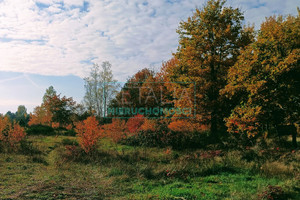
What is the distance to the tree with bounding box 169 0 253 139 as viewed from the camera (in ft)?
52.1

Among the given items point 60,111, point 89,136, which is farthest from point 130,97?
point 89,136

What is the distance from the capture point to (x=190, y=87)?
52.0ft

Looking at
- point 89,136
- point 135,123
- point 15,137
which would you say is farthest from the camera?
point 135,123

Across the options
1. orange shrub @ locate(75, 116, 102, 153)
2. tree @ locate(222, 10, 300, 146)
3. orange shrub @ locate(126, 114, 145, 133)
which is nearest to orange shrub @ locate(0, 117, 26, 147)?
orange shrub @ locate(75, 116, 102, 153)

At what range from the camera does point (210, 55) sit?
53.1 ft

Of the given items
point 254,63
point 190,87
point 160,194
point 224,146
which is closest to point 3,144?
point 160,194

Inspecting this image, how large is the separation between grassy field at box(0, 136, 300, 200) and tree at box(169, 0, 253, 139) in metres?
5.17

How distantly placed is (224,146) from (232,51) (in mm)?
7469

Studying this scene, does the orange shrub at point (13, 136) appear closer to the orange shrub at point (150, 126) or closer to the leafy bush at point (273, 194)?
the orange shrub at point (150, 126)

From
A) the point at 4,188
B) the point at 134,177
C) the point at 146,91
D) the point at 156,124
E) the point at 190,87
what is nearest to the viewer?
the point at 4,188

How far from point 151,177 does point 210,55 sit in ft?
36.6

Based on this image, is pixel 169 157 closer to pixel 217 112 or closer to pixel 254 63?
pixel 217 112

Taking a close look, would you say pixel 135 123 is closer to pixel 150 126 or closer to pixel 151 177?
pixel 150 126

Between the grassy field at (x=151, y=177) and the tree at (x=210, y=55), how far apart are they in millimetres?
5166
